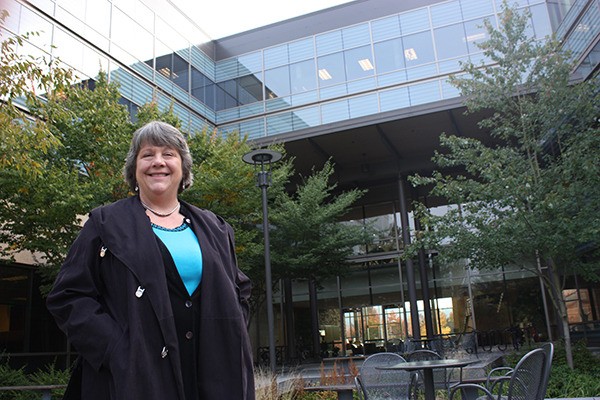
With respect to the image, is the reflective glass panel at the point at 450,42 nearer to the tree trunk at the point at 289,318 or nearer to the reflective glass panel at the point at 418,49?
the reflective glass panel at the point at 418,49

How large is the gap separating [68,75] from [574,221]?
9870 millimetres

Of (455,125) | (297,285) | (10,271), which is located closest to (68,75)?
(10,271)

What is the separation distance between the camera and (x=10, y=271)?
1448 centimetres

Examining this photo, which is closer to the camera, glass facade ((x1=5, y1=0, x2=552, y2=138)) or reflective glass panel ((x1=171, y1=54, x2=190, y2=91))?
glass facade ((x1=5, y1=0, x2=552, y2=138))

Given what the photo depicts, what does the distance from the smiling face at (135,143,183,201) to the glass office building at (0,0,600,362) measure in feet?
52.5

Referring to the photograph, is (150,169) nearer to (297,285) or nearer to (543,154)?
(543,154)

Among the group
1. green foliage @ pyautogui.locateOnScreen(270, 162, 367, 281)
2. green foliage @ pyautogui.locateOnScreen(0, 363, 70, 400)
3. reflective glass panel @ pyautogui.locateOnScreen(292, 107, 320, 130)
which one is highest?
reflective glass panel @ pyautogui.locateOnScreen(292, 107, 320, 130)

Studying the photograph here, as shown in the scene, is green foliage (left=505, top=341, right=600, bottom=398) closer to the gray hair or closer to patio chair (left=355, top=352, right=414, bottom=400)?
patio chair (left=355, top=352, right=414, bottom=400)

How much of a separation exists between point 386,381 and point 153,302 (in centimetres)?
536

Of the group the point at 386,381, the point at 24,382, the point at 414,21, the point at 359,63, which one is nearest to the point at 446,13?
the point at 414,21

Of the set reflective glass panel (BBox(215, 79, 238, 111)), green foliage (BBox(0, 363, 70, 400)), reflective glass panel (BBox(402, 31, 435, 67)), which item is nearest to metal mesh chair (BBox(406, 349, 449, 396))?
green foliage (BBox(0, 363, 70, 400))

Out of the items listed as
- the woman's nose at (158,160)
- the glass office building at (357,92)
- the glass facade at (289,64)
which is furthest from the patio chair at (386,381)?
the glass facade at (289,64)

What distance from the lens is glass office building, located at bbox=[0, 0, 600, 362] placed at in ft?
60.9

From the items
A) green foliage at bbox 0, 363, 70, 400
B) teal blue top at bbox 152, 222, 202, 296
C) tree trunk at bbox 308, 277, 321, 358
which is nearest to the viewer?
teal blue top at bbox 152, 222, 202, 296
